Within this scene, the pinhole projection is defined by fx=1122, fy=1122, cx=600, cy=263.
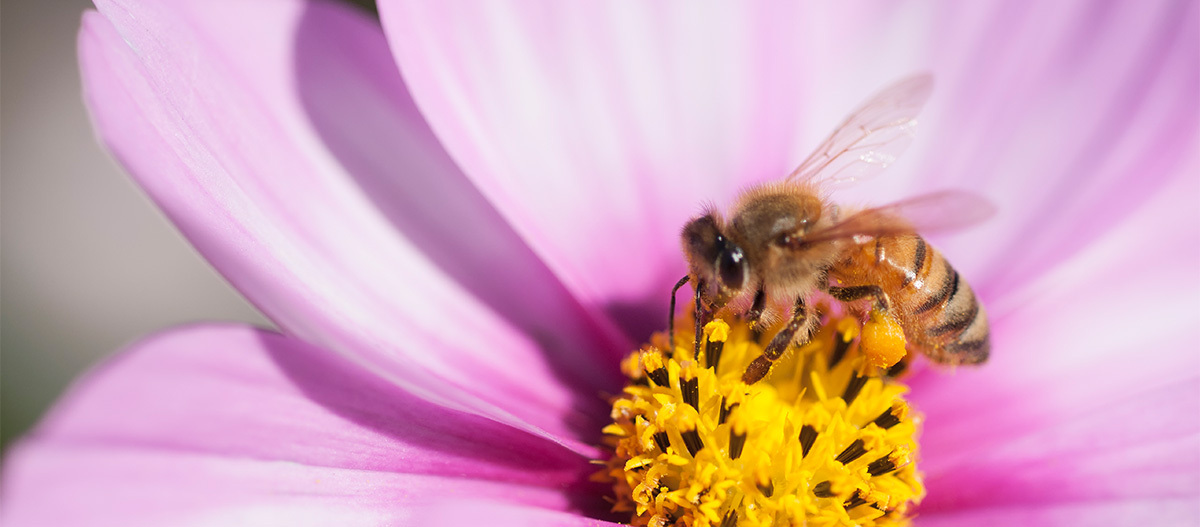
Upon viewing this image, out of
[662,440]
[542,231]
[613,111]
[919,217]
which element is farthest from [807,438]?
[613,111]

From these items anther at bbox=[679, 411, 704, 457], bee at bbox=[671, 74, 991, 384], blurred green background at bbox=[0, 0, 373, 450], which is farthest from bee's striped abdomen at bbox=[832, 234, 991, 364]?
blurred green background at bbox=[0, 0, 373, 450]

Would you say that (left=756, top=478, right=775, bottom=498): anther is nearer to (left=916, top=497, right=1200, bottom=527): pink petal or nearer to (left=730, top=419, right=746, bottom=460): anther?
(left=730, top=419, right=746, bottom=460): anther

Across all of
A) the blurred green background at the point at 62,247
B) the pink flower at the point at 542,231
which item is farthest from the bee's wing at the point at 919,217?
the blurred green background at the point at 62,247

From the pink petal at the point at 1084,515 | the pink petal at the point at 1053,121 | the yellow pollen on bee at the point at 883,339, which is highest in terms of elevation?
the pink petal at the point at 1053,121

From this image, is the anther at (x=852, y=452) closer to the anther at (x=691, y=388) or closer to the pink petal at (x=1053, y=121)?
the anther at (x=691, y=388)

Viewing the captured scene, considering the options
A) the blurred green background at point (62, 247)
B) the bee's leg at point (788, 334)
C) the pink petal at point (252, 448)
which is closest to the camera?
the pink petal at point (252, 448)

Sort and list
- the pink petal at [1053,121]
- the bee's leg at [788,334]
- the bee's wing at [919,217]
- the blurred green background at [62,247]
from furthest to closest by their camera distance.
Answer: the blurred green background at [62,247]
the pink petal at [1053,121]
the bee's leg at [788,334]
the bee's wing at [919,217]

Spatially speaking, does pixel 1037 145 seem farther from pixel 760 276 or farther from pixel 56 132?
pixel 56 132
